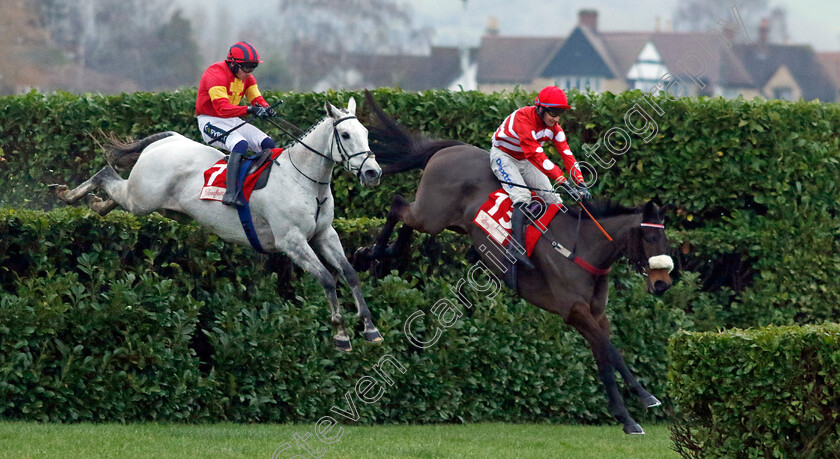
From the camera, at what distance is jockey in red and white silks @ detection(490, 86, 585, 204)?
7.75 m

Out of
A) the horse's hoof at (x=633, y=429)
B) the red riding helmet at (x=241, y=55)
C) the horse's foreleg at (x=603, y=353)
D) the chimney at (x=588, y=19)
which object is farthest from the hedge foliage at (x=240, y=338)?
the chimney at (x=588, y=19)

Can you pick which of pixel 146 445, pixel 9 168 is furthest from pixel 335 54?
pixel 146 445

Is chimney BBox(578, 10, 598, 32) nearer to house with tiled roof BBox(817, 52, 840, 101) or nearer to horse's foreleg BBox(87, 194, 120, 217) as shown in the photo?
house with tiled roof BBox(817, 52, 840, 101)

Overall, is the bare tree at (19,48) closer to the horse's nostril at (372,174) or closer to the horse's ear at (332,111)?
the horse's ear at (332,111)

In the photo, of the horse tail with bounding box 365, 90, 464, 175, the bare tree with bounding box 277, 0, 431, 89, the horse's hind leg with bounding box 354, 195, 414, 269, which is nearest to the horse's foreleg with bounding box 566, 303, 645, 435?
the horse's hind leg with bounding box 354, 195, 414, 269

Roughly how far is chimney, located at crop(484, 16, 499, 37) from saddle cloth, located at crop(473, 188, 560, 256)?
191ft

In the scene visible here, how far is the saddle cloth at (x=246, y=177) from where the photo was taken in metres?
7.54

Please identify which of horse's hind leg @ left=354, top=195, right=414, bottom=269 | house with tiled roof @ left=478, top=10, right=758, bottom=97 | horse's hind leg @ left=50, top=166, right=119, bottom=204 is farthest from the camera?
house with tiled roof @ left=478, top=10, right=758, bottom=97

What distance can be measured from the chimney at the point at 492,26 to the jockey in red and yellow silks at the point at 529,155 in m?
58.1

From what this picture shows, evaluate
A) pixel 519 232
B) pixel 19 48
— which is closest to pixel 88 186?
pixel 519 232

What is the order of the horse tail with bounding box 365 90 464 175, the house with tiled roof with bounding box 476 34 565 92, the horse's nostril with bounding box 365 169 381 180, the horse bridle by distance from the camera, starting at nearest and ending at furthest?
the horse's nostril with bounding box 365 169 381 180
the horse bridle
the horse tail with bounding box 365 90 464 175
the house with tiled roof with bounding box 476 34 565 92

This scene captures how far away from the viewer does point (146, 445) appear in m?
6.76

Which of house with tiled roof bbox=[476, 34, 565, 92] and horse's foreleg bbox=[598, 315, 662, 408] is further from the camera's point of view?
house with tiled roof bbox=[476, 34, 565, 92]

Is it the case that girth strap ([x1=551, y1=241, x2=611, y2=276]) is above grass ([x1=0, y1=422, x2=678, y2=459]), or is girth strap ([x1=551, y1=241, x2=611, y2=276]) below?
above
